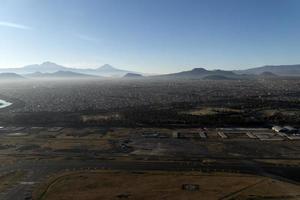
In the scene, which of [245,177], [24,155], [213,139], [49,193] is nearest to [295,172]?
[245,177]

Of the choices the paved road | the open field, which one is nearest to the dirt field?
the paved road

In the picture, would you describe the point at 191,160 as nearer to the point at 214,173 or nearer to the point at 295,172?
the point at 214,173

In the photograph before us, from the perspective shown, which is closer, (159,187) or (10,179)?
(159,187)

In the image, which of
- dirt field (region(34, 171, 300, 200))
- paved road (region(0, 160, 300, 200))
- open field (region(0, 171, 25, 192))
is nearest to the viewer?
dirt field (region(34, 171, 300, 200))

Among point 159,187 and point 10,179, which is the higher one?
point 10,179

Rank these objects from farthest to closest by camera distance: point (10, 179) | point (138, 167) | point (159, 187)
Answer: point (138, 167) → point (10, 179) → point (159, 187)

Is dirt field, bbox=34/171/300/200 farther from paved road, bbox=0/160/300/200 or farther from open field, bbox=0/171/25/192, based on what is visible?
open field, bbox=0/171/25/192

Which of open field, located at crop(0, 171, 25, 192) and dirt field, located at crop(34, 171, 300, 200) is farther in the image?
open field, located at crop(0, 171, 25, 192)

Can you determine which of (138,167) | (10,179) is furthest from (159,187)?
(10,179)

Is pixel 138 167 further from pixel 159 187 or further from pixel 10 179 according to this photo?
pixel 10 179
